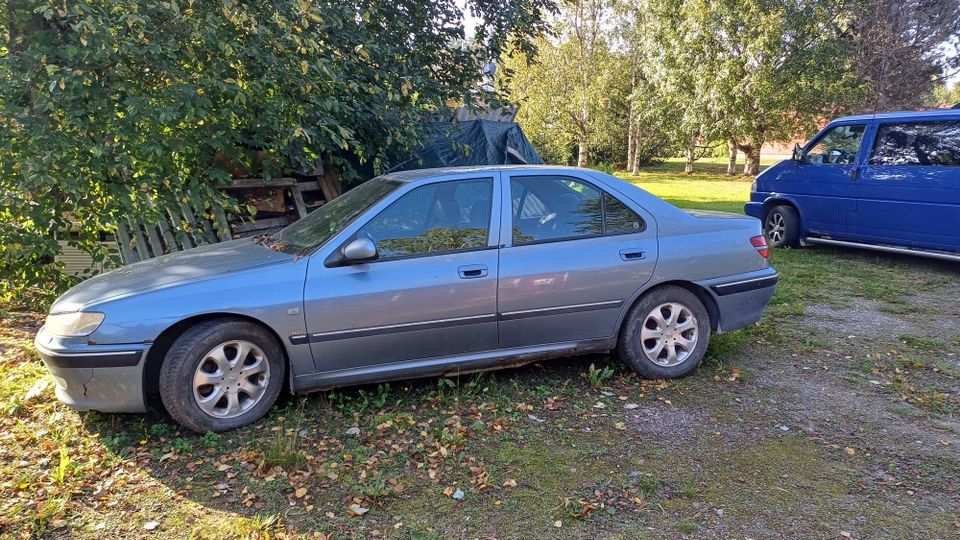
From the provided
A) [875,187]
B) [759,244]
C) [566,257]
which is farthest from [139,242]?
[875,187]

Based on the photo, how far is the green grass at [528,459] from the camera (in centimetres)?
289

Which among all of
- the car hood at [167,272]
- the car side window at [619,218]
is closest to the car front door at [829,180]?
the car side window at [619,218]

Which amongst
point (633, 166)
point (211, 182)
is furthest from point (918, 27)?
point (211, 182)

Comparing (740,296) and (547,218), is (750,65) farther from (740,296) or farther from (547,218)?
(547,218)

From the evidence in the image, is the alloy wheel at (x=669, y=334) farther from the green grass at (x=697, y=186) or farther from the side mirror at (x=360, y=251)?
the green grass at (x=697, y=186)

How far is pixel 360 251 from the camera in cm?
371

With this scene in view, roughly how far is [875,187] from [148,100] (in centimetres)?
819

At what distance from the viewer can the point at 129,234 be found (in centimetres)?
650

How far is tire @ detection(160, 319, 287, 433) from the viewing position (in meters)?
3.52

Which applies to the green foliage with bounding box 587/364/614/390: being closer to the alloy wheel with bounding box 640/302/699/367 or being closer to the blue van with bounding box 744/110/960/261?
the alloy wheel with bounding box 640/302/699/367

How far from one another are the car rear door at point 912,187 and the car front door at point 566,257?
5.08 m

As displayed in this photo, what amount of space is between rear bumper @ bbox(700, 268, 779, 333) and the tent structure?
422cm

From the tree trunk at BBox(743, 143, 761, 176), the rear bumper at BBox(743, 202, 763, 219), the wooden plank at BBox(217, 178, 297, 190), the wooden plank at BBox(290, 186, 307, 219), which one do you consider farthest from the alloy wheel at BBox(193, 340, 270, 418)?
the tree trunk at BBox(743, 143, 761, 176)

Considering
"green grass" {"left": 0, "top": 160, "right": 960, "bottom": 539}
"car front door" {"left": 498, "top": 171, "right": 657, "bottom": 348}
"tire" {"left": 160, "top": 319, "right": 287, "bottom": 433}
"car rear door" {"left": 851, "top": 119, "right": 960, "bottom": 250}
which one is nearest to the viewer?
"green grass" {"left": 0, "top": 160, "right": 960, "bottom": 539}
